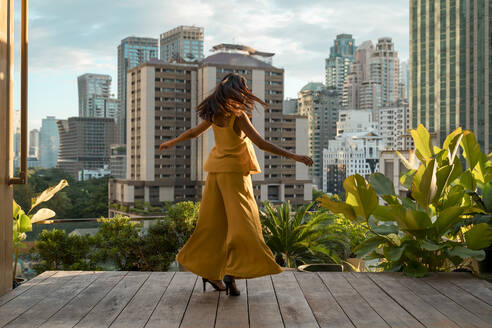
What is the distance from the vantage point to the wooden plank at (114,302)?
2357 millimetres

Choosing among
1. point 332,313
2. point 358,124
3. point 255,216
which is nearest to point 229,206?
point 255,216

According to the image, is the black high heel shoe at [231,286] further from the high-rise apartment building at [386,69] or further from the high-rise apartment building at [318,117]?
the high-rise apartment building at [386,69]

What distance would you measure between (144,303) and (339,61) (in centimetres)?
15040

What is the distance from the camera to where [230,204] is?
2807 millimetres

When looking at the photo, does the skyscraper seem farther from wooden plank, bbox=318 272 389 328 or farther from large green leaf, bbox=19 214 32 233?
wooden plank, bbox=318 272 389 328

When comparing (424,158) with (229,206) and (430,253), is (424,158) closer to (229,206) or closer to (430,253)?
(430,253)

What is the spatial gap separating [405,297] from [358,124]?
11171 cm

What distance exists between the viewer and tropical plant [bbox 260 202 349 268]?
424 cm

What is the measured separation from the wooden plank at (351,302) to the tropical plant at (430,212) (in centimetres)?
29

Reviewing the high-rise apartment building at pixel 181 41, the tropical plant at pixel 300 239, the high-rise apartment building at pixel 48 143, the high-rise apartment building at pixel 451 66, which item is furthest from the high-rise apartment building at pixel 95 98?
the tropical plant at pixel 300 239

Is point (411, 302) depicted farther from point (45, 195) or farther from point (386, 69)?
point (386, 69)

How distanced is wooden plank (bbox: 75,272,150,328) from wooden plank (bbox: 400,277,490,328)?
160 cm

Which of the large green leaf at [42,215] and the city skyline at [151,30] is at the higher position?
the city skyline at [151,30]

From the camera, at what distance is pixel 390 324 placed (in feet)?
7.60
